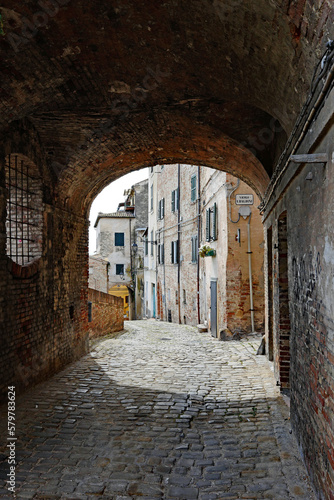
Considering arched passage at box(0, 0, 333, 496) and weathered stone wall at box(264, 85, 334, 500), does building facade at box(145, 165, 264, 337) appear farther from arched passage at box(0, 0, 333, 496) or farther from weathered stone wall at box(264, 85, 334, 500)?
weathered stone wall at box(264, 85, 334, 500)

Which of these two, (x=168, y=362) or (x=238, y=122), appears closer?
(x=238, y=122)

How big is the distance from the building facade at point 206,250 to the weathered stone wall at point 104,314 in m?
3.40

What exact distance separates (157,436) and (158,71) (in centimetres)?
461

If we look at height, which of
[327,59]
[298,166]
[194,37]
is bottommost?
[298,166]

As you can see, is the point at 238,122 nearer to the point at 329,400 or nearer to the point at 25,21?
the point at 25,21

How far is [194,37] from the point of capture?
13.9 ft

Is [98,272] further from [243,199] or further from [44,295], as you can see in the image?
[44,295]

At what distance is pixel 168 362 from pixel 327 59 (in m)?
7.49

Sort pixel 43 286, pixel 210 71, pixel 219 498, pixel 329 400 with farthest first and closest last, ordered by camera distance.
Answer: pixel 43 286 < pixel 210 71 < pixel 219 498 < pixel 329 400

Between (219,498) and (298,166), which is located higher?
(298,166)

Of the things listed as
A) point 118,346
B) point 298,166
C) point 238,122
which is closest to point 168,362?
point 118,346

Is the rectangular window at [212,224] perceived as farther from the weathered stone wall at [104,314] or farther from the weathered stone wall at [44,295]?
the weathered stone wall at [44,295]

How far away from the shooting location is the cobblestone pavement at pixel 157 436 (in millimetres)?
3742

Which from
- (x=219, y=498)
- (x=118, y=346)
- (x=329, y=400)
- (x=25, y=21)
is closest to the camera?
(x=329, y=400)
